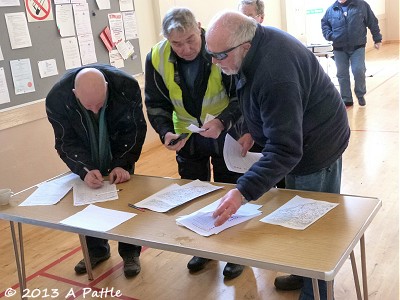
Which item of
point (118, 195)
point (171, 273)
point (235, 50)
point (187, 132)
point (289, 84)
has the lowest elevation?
point (171, 273)

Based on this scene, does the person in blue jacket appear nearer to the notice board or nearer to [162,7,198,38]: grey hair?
the notice board

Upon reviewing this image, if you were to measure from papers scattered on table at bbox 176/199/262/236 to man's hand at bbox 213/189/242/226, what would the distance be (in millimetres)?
44

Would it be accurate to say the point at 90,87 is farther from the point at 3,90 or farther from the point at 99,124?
the point at 3,90

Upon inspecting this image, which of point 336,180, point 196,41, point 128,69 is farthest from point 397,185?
point 128,69

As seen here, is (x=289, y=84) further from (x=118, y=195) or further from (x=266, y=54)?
(x=118, y=195)

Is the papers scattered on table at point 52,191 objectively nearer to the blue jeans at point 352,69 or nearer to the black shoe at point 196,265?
the black shoe at point 196,265

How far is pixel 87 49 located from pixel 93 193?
7.43 feet

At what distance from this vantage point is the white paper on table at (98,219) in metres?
1.75

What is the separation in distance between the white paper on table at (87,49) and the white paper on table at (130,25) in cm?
48

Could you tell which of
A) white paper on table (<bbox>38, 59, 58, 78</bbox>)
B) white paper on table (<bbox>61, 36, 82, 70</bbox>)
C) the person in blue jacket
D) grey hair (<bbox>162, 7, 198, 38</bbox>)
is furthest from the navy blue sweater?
the person in blue jacket

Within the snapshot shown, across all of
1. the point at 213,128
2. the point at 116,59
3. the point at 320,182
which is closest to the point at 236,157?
the point at 213,128

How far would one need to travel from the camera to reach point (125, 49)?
14.8 ft

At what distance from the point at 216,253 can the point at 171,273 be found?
119 centimetres

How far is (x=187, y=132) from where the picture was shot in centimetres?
239
